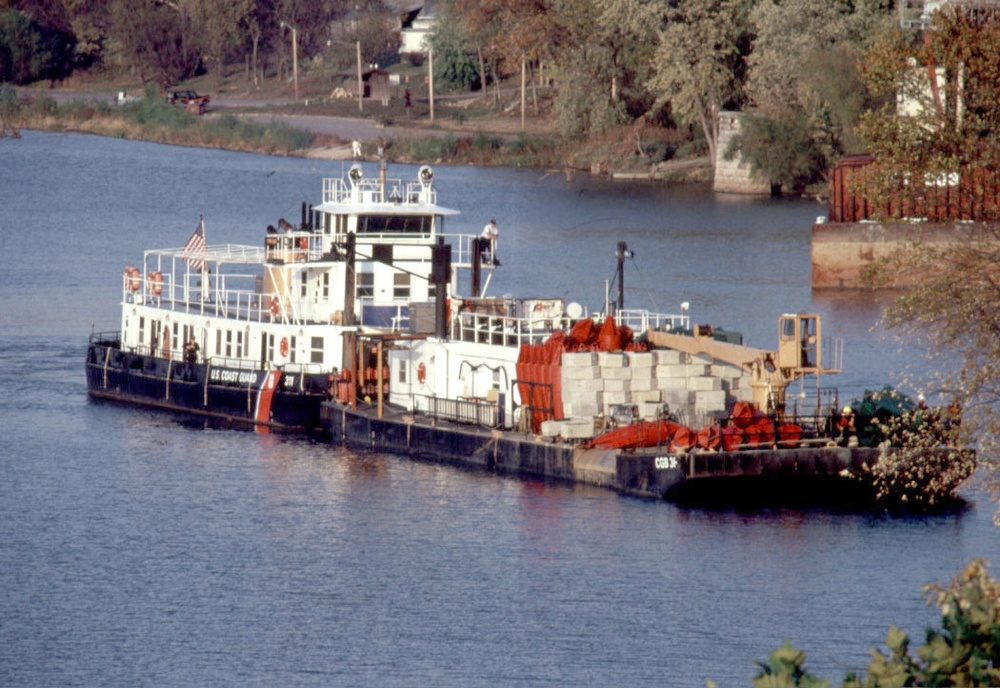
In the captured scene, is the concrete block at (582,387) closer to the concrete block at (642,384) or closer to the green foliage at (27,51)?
the concrete block at (642,384)

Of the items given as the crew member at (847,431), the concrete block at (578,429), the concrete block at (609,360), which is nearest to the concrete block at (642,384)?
the concrete block at (609,360)

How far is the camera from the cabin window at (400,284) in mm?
53656

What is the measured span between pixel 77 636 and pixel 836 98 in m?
74.8

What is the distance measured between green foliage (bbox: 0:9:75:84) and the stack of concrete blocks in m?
135

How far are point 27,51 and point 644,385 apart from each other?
136400 mm

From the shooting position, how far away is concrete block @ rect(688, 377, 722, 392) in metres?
45.1

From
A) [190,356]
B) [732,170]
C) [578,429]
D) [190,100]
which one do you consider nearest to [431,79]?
[190,100]

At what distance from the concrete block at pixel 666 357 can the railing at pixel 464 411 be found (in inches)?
168

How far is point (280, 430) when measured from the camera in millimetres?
51938

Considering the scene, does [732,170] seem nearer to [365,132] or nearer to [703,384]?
[365,132]

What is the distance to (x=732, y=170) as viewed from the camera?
115938 mm

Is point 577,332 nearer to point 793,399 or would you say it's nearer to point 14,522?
point 793,399

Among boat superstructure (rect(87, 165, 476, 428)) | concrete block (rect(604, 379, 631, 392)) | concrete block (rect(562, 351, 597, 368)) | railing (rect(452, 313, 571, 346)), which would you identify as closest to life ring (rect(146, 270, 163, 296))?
boat superstructure (rect(87, 165, 476, 428))

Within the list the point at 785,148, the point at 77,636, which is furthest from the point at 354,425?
the point at 785,148
